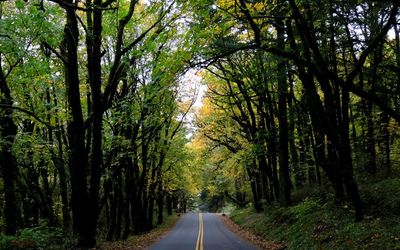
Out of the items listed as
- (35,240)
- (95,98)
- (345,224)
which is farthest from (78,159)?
(345,224)

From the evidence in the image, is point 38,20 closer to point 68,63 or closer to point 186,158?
point 68,63

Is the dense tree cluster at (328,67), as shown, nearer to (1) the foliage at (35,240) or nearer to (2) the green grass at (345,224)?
(2) the green grass at (345,224)

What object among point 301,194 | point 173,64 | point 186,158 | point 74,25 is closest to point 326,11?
point 173,64

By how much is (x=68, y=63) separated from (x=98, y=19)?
5.46 ft

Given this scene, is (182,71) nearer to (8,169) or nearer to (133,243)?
(8,169)

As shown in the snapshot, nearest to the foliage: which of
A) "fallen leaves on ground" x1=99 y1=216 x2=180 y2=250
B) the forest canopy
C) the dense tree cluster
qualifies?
the forest canopy

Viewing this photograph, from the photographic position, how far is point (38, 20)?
1063 cm

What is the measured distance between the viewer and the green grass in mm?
10508

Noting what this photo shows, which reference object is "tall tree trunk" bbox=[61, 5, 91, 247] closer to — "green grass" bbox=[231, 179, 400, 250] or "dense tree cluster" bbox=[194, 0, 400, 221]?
"dense tree cluster" bbox=[194, 0, 400, 221]

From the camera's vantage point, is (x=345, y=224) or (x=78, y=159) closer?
(x=78, y=159)

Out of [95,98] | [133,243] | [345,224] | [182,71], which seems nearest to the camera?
[182,71]

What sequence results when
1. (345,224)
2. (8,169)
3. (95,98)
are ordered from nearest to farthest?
(95,98)
(345,224)
(8,169)

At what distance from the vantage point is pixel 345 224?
12867 millimetres

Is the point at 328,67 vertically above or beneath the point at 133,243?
above
